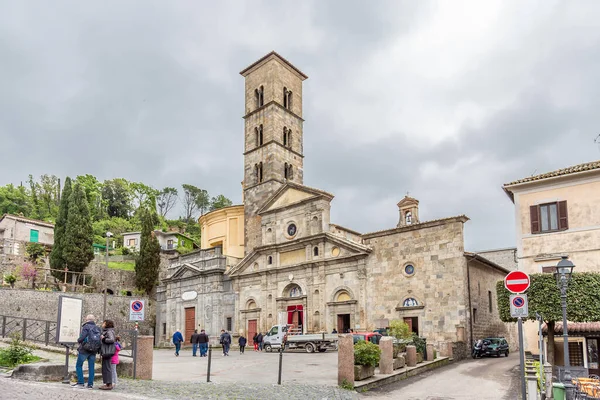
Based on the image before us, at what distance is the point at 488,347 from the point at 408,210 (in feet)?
37.8

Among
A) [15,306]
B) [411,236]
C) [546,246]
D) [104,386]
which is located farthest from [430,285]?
[15,306]

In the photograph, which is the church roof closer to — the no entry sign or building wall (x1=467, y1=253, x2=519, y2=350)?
building wall (x1=467, y1=253, x2=519, y2=350)

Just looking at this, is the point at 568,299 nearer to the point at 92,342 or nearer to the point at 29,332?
the point at 92,342

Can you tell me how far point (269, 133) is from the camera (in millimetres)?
44125

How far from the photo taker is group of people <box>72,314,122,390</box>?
1228 centimetres

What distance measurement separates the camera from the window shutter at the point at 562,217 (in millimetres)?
25531

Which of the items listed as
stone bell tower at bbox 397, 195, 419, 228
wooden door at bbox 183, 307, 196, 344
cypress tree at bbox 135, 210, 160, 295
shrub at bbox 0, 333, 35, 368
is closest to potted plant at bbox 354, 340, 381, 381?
shrub at bbox 0, 333, 35, 368

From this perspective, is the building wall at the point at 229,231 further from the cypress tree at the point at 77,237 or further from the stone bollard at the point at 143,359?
the stone bollard at the point at 143,359

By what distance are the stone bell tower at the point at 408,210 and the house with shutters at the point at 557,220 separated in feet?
33.5

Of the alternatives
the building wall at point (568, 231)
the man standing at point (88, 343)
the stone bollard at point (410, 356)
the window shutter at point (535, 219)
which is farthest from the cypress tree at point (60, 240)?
the window shutter at point (535, 219)

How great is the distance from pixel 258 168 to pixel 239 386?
3095 centimetres

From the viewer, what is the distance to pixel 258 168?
4475 centimetres

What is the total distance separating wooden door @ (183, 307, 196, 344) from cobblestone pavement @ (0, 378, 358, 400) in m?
30.6

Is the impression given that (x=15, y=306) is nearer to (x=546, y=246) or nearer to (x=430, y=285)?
(x=430, y=285)
